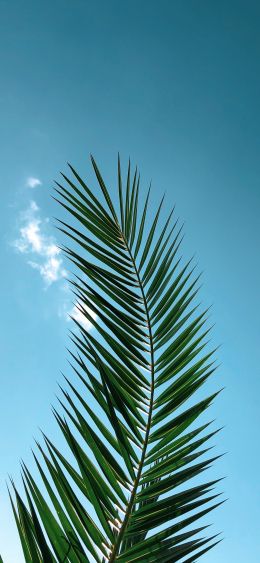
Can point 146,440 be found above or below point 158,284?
below

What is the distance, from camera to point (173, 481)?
1022 millimetres

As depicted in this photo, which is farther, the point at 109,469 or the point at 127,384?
the point at 127,384

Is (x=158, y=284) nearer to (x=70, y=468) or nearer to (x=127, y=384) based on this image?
(x=127, y=384)

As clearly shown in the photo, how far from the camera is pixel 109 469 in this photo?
1030 mm

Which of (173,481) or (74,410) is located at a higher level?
(74,410)

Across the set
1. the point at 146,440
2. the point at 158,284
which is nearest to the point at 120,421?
the point at 146,440

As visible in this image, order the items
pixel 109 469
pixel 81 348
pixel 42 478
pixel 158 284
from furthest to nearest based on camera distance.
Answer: pixel 158 284, pixel 81 348, pixel 109 469, pixel 42 478

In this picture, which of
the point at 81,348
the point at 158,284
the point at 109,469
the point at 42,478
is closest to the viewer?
the point at 42,478

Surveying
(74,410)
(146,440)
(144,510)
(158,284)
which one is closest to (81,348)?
(74,410)

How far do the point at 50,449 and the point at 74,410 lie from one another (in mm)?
90

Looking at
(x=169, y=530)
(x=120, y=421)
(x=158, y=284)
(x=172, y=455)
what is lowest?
(x=169, y=530)

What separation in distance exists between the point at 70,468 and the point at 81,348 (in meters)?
0.27

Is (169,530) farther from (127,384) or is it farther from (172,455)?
(127,384)

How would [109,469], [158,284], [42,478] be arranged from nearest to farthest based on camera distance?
[42,478] → [109,469] → [158,284]
